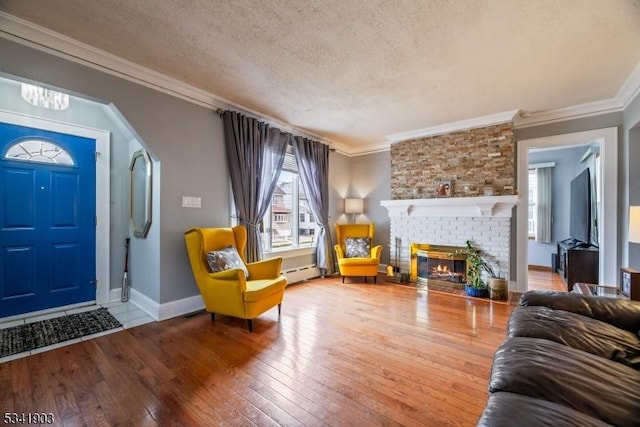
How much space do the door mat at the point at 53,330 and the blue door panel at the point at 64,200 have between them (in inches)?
44.0

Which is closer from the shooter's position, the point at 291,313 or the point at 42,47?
the point at 42,47

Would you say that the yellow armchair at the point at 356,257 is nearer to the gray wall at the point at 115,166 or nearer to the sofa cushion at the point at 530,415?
the gray wall at the point at 115,166

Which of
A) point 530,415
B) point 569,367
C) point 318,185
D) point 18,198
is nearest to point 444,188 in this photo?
point 318,185

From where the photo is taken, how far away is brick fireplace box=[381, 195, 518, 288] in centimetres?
393

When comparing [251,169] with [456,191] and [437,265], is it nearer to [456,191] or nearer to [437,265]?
[456,191]

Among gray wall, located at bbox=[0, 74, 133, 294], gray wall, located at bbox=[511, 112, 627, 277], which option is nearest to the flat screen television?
gray wall, located at bbox=[511, 112, 627, 277]

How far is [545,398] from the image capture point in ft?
3.27

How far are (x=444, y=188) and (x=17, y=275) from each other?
5.70 metres

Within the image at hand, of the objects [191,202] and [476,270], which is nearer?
[191,202]

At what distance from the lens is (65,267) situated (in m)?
3.18

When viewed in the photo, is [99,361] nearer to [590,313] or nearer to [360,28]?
[360,28]

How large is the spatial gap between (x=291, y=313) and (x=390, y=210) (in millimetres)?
2785

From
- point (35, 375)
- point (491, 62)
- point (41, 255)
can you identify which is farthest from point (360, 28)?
point (41, 255)

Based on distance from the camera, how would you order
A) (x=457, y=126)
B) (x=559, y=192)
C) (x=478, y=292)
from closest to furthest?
(x=478, y=292), (x=457, y=126), (x=559, y=192)
